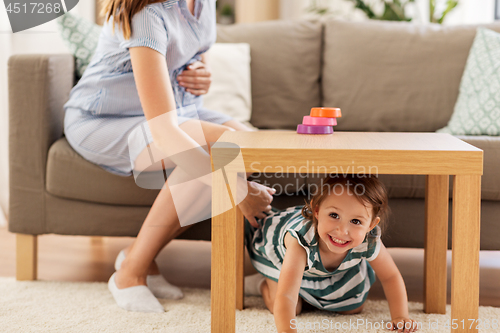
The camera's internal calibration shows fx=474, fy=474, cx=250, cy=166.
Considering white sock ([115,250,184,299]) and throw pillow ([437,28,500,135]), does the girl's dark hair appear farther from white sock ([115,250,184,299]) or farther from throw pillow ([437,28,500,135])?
throw pillow ([437,28,500,135])

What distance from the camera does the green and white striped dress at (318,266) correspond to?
0.94m

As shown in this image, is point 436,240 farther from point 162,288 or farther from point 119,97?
point 119,97

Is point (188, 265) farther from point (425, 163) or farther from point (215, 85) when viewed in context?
point (425, 163)

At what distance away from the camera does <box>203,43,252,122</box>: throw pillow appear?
5.33 feet

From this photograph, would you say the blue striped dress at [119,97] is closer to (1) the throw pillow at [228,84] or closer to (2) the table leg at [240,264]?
(2) the table leg at [240,264]

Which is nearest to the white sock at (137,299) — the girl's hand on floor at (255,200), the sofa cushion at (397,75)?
the girl's hand on floor at (255,200)

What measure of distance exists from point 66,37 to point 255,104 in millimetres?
658

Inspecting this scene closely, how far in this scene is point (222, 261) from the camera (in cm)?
81

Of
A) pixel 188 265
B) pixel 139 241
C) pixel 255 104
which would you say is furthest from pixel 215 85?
pixel 139 241

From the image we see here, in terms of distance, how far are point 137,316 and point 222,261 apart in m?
0.32

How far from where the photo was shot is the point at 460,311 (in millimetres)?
783

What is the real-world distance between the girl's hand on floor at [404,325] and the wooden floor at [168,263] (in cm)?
21

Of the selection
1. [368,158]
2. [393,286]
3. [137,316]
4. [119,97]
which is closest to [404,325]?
[393,286]

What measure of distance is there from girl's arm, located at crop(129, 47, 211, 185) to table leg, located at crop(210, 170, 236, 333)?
0.51 feet
